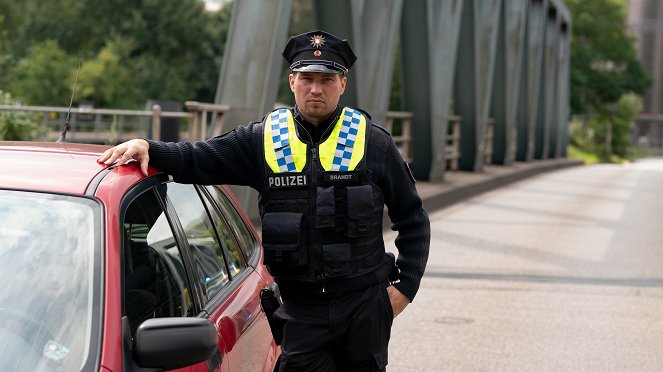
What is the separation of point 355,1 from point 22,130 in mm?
4319

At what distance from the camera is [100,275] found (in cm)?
295

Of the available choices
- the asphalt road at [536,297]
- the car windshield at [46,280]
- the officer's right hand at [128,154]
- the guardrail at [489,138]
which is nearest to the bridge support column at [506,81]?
the guardrail at [489,138]

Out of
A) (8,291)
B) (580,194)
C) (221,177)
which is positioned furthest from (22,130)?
(580,194)

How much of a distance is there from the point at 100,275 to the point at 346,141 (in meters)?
1.20

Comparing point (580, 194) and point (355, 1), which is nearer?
point (355, 1)

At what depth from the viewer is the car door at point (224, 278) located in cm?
373

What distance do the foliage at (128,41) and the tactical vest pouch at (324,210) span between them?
60.4m

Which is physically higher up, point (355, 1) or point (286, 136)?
point (355, 1)

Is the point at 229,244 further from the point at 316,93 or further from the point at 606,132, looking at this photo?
→ the point at 606,132

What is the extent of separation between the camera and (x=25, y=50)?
68312mm

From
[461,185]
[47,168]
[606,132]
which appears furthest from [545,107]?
[606,132]

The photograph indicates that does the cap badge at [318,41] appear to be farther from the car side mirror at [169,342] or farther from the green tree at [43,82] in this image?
the green tree at [43,82]

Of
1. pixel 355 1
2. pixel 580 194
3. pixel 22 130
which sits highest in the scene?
pixel 355 1

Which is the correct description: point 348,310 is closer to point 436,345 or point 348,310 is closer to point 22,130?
point 436,345
